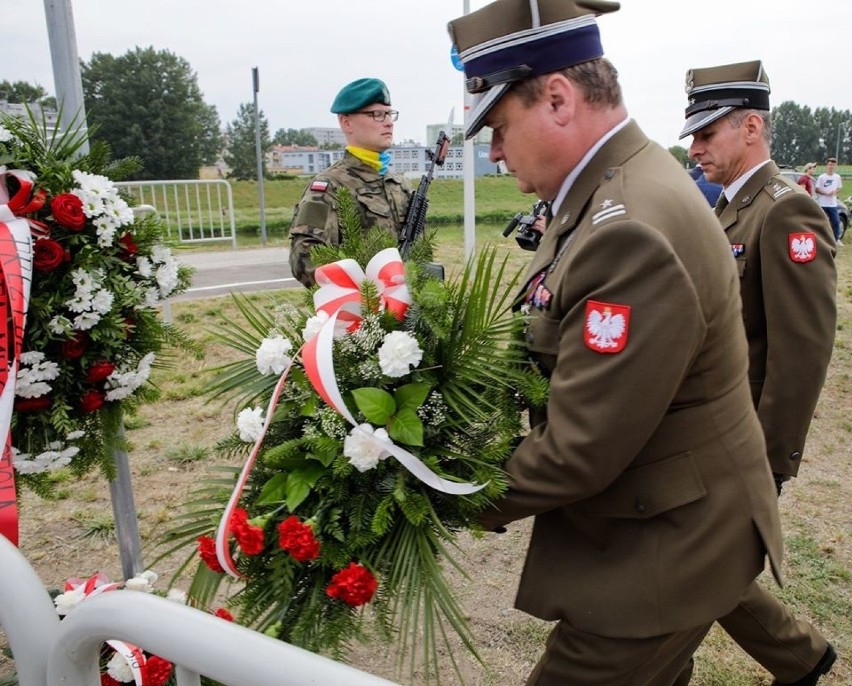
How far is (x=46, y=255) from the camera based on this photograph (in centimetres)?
219

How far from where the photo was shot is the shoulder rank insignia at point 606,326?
133 centimetres

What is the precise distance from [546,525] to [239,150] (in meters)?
65.2

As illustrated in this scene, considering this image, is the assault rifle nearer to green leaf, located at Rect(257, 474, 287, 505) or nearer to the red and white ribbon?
the red and white ribbon

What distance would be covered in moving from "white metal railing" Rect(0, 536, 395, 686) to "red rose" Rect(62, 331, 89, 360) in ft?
3.63

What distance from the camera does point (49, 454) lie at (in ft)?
7.43

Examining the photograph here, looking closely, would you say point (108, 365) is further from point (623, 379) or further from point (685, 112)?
point (685, 112)

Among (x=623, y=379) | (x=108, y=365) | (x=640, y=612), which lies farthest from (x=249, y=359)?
(x=640, y=612)

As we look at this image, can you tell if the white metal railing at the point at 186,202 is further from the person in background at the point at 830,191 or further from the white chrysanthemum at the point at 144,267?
the person in background at the point at 830,191

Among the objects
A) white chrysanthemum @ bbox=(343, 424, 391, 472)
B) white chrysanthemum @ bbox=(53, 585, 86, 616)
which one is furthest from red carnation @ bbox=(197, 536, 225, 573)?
white chrysanthemum @ bbox=(53, 585, 86, 616)

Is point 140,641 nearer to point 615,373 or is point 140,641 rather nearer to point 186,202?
point 615,373

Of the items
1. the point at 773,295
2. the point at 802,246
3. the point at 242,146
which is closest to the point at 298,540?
the point at 773,295

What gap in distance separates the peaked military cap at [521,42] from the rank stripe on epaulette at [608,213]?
31cm

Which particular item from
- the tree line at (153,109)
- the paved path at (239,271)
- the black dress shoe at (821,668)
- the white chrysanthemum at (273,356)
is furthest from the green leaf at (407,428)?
the tree line at (153,109)

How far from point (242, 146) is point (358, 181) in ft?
205
